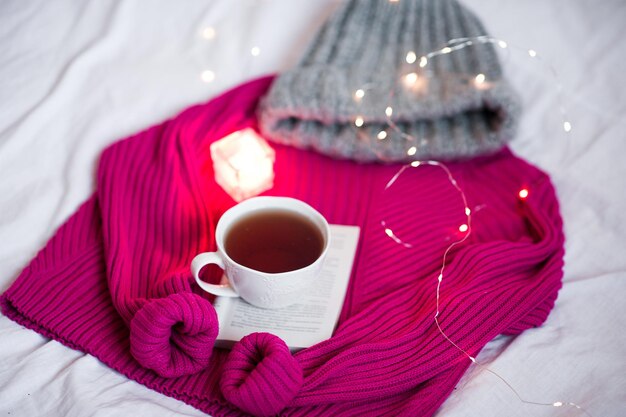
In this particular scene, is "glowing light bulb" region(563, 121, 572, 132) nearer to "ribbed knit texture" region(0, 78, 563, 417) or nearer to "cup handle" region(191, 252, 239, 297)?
"ribbed knit texture" region(0, 78, 563, 417)

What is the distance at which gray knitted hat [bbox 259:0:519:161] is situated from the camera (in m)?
0.83

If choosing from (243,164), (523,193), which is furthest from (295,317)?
(523,193)

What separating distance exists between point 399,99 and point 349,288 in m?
0.32

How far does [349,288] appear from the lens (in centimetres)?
68

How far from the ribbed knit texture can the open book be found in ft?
0.06

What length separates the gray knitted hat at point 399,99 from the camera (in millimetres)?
829

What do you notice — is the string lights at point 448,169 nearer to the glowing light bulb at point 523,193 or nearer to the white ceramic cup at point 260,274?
the glowing light bulb at point 523,193

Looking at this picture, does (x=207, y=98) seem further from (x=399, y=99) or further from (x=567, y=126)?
(x=567, y=126)

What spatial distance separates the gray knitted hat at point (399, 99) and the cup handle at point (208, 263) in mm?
302

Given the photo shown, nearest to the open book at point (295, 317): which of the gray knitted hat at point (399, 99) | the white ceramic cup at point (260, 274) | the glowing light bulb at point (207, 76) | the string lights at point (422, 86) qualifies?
the white ceramic cup at point (260, 274)

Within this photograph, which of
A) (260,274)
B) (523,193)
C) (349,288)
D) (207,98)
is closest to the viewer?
(260,274)

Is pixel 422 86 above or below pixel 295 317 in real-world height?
above

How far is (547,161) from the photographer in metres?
0.85

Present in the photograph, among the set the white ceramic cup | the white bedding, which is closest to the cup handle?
the white ceramic cup
